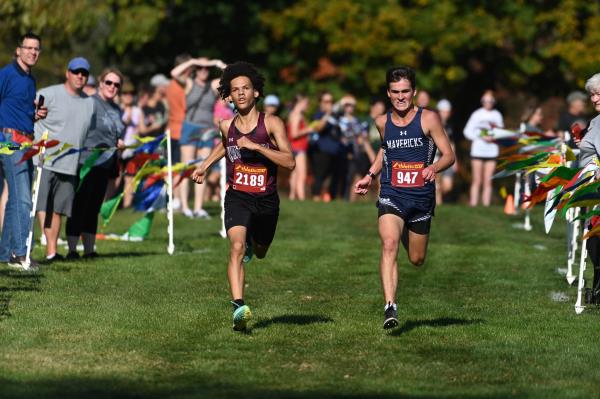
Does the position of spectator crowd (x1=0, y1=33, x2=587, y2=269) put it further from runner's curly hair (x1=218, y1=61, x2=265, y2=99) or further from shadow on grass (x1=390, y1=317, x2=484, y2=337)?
shadow on grass (x1=390, y1=317, x2=484, y2=337)

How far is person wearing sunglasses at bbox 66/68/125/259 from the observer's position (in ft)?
57.4

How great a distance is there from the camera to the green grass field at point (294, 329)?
9.85 m

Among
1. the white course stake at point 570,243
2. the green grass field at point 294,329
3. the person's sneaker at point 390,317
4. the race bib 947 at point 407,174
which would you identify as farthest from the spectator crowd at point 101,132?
the person's sneaker at point 390,317

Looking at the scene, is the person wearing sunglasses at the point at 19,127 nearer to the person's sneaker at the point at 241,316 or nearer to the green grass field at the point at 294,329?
the green grass field at the point at 294,329

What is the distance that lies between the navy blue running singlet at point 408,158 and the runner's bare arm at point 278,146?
32.8 inches

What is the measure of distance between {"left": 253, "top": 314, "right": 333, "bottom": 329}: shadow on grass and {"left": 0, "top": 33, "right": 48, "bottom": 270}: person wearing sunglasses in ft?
12.5

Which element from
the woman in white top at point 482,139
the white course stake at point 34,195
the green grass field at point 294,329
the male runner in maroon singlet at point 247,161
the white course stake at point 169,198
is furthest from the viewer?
the woman in white top at point 482,139

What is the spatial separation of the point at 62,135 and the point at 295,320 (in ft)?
16.1

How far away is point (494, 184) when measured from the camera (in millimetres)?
45656

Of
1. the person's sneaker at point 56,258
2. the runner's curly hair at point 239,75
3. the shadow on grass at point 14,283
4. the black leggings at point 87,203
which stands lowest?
the person's sneaker at point 56,258

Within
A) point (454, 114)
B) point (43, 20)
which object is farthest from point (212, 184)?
point (454, 114)

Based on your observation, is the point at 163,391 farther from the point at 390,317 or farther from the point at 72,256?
the point at 72,256

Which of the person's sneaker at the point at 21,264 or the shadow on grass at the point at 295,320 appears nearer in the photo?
the shadow on grass at the point at 295,320

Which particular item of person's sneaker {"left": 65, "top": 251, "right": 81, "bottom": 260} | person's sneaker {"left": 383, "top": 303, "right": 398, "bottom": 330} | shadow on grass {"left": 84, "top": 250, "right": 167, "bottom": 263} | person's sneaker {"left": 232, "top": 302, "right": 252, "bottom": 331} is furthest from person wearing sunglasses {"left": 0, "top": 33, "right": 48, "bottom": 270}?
person's sneaker {"left": 383, "top": 303, "right": 398, "bottom": 330}
